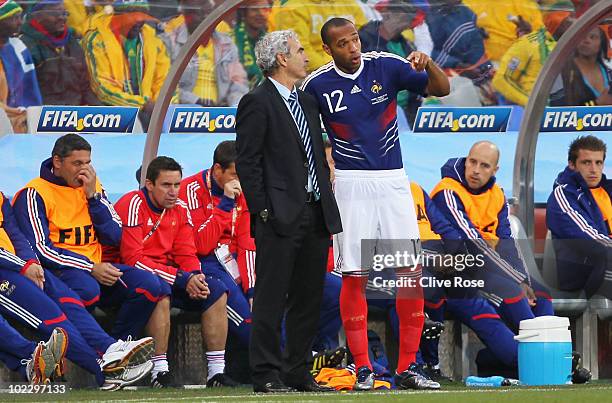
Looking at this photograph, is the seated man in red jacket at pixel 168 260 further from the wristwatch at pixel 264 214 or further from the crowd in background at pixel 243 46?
the wristwatch at pixel 264 214

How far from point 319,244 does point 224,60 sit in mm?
3119

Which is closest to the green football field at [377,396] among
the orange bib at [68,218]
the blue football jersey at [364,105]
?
the orange bib at [68,218]

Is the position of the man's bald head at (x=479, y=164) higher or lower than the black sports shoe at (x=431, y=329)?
higher

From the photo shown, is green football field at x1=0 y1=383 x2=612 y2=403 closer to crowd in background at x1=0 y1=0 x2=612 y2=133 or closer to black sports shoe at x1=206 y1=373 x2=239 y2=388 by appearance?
black sports shoe at x1=206 y1=373 x2=239 y2=388

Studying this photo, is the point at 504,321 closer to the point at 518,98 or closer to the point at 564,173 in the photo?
the point at 564,173

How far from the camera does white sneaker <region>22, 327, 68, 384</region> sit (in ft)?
27.1

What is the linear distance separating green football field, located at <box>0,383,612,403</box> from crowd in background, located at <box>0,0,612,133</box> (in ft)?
8.56

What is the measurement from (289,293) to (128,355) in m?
1.10

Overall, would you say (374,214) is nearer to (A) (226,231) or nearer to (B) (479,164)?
(A) (226,231)

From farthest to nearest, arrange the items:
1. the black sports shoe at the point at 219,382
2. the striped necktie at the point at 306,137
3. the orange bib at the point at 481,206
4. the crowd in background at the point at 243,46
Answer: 1. the crowd in background at the point at 243,46
2. the orange bib at the point at 481,206
3. the black sports shoe at the point at 219,382
4. the striped necktie at the point at 306,137

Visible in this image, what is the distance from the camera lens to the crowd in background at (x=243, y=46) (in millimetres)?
10336

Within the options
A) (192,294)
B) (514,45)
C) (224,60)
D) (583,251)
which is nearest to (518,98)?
(514,45)

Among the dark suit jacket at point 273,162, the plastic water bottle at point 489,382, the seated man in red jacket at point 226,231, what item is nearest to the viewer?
the dark suit jacket at point 273,162

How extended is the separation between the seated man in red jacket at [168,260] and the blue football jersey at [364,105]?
1341 mm
